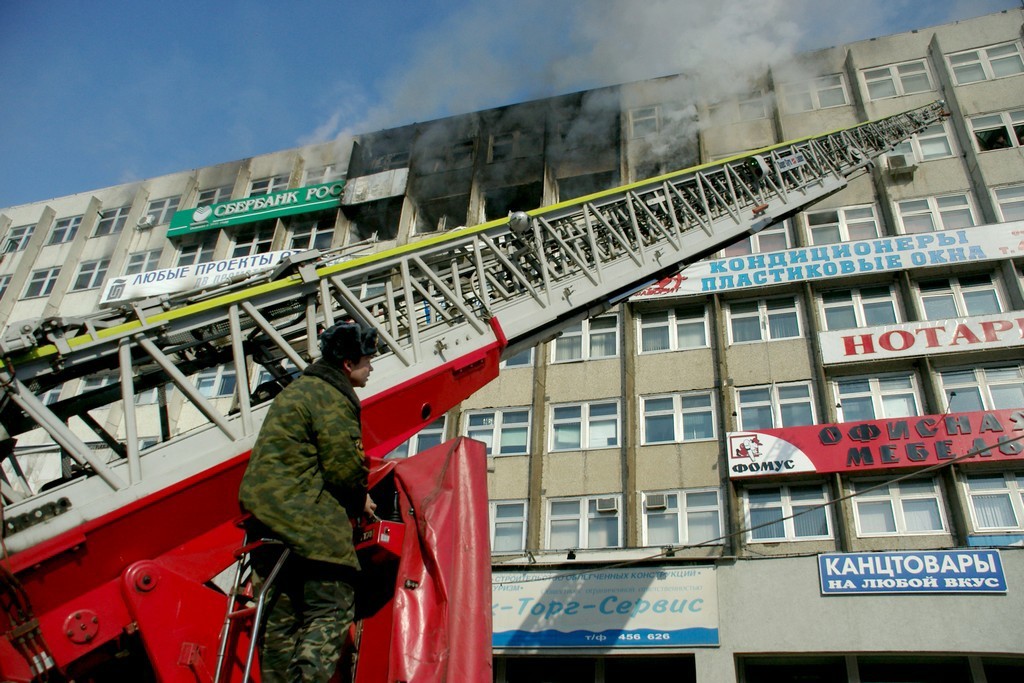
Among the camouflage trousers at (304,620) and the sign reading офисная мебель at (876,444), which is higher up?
the sign reading офисная мебель at (876,444)

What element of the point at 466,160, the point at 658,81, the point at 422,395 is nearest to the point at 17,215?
the point at 466,160

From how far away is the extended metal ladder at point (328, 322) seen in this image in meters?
3.60

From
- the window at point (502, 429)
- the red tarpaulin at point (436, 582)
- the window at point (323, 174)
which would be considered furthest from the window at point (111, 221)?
the red tarpaulin at point (436, 582)

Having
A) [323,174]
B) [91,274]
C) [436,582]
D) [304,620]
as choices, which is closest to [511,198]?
[323,174]

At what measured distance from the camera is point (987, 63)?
65.6 feet

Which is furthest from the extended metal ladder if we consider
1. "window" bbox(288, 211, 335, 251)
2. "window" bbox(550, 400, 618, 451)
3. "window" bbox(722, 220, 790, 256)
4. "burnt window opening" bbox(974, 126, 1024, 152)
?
"window" bbox(288, 211, 335, 251)

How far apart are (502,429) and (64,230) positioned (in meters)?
20.7

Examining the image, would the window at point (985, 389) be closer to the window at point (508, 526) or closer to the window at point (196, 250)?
the window at point (508, 526)

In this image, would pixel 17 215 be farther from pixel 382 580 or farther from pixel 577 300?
pixel 382 580

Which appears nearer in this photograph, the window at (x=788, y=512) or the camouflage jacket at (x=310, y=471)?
the camouflage jacket at (x=310, y=471)

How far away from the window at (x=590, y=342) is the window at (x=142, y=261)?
15.3 meters

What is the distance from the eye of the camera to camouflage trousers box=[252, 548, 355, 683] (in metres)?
3.17

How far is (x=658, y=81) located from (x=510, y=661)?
1750cm

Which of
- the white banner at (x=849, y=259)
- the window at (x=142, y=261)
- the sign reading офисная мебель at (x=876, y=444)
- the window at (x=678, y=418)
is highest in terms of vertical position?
the window at (x=142, y=261)
